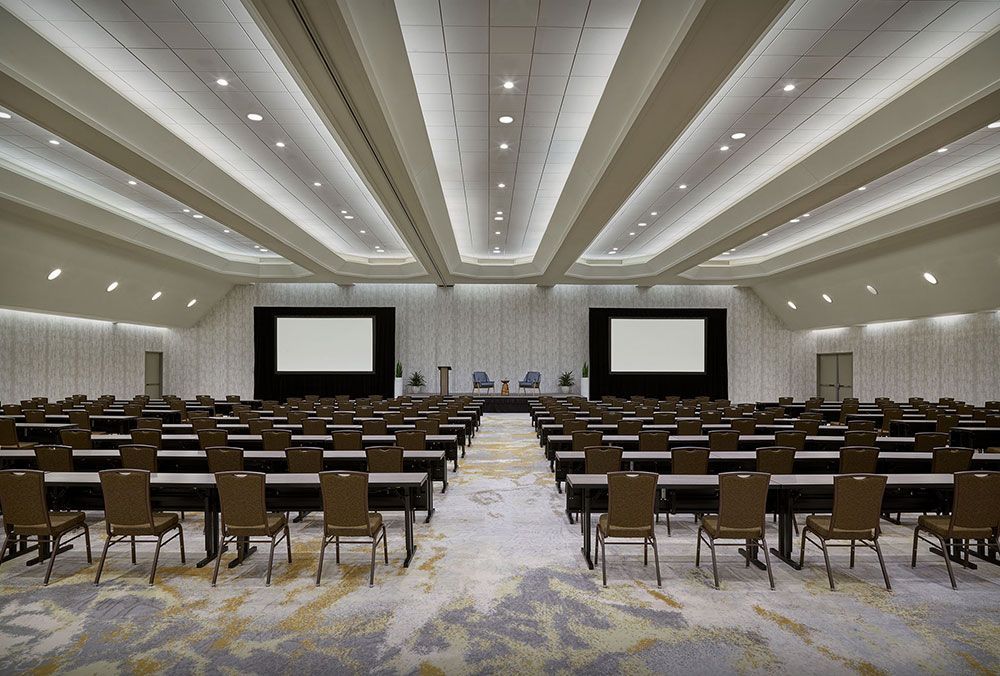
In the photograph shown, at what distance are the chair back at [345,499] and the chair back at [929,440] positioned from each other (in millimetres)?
7610

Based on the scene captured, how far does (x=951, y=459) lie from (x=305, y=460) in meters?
7.70

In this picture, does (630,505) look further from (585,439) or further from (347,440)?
(347,440)

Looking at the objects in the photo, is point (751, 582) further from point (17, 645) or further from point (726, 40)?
point (17, 645)

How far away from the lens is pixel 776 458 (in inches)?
267

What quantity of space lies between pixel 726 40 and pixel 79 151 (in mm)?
10825

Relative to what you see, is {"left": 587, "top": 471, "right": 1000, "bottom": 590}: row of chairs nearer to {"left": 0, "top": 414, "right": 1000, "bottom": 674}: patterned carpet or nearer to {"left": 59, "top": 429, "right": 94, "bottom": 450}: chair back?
{"left": 0, "top": 414, "right": 1000, "bottom": 674}: patterned carpet

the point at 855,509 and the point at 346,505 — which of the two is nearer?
the point at 855,509

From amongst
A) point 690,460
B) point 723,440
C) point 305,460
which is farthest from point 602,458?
point 305,460

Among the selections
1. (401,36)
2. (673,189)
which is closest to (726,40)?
(401,36)

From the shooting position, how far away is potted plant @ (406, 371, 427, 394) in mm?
23203

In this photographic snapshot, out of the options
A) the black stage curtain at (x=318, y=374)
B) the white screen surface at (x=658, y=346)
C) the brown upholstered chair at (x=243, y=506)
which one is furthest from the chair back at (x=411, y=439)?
the white screen surface at (x=658, y=346)

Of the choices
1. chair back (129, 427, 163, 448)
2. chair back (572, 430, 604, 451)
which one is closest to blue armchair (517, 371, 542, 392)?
chair back (572, 430, 604, 451)

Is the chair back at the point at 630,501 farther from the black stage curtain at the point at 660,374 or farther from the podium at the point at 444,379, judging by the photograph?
the black stage curtain at the point at 660,374

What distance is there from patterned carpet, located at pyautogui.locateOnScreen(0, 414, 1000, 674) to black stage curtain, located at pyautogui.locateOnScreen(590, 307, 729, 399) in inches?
670
